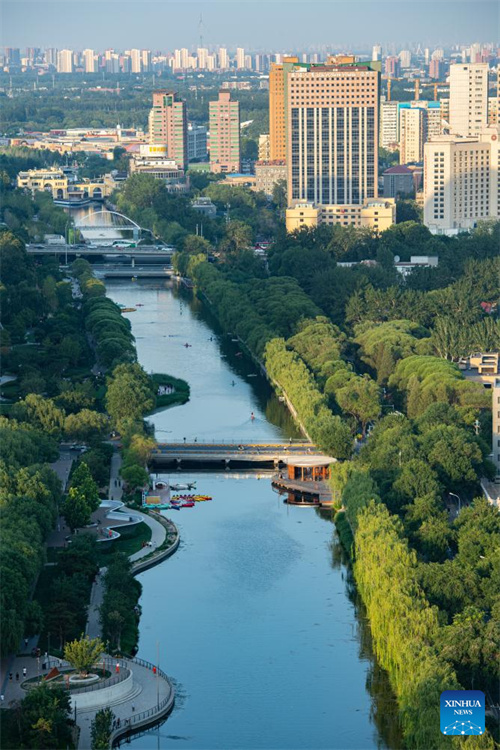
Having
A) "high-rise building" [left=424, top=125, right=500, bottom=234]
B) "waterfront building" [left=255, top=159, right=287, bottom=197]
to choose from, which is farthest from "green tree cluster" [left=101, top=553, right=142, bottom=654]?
"waterfront building" [left=255, top=159, right=287, bottom=197]

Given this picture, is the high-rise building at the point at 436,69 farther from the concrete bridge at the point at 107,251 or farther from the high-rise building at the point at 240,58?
the concrete bridge at the point at 107,251

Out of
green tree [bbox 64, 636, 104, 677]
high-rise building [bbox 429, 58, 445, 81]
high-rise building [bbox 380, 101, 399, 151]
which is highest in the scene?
high-rise building [bbox 429, 58, 445, 81]

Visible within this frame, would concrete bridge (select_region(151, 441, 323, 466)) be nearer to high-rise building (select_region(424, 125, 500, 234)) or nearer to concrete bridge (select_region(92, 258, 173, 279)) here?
concrete bridge (select_region(92, 258, 173, 279))

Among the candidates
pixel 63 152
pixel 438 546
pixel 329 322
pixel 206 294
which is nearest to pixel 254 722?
pixel 438 546

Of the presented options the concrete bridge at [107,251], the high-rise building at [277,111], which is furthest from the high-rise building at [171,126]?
the concrete bridge at [107,251]

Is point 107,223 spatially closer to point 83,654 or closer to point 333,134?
point 333,134

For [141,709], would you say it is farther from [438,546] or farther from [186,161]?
[186,161]
